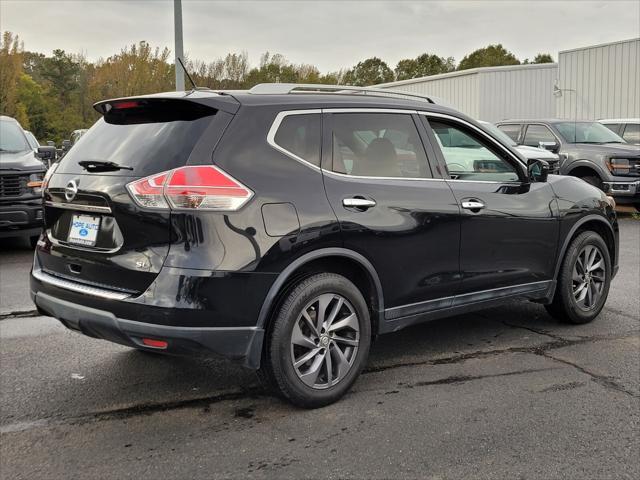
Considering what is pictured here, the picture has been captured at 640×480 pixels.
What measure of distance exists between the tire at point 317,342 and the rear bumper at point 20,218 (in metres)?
6.58

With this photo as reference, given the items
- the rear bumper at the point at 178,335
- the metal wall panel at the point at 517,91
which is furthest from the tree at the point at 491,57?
the rear bumper at the point at 178,335

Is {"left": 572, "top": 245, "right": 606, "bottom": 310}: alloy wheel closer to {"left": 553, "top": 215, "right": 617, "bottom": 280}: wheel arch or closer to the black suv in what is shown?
{"left": 553, "top": 215, "right": 617, "bottom": 280}: wheel arch

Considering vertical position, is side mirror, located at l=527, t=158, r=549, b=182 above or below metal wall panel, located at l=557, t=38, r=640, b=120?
below

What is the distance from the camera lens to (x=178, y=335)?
11.0ft

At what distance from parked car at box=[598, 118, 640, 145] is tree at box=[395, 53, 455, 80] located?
71742mm

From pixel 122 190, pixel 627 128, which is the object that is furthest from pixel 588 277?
pixel 627 128

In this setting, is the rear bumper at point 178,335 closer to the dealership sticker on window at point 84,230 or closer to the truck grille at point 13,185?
the dealership sticker on window at point 84,230

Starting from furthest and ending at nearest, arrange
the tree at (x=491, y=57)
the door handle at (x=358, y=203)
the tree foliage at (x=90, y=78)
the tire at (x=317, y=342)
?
the tree at (x=491, y=57) → the tree foliage at (x=90, y=78) → the door handle at (x=358, y=203) → the tire at (x=317, y=342)

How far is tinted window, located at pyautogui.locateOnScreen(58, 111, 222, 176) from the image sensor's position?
3500 millimetres

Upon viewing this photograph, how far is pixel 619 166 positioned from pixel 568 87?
10273 millimetres

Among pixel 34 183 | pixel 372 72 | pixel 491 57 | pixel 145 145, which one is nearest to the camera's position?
pixel 145 145

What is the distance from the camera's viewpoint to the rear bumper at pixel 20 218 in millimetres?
9008

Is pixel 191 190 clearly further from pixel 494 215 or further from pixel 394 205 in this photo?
pixel 494 215

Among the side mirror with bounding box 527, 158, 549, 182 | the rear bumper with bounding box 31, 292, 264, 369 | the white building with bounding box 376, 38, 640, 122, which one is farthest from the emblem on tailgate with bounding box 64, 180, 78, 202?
the white building with bounding box 376, 38, 640, 122
